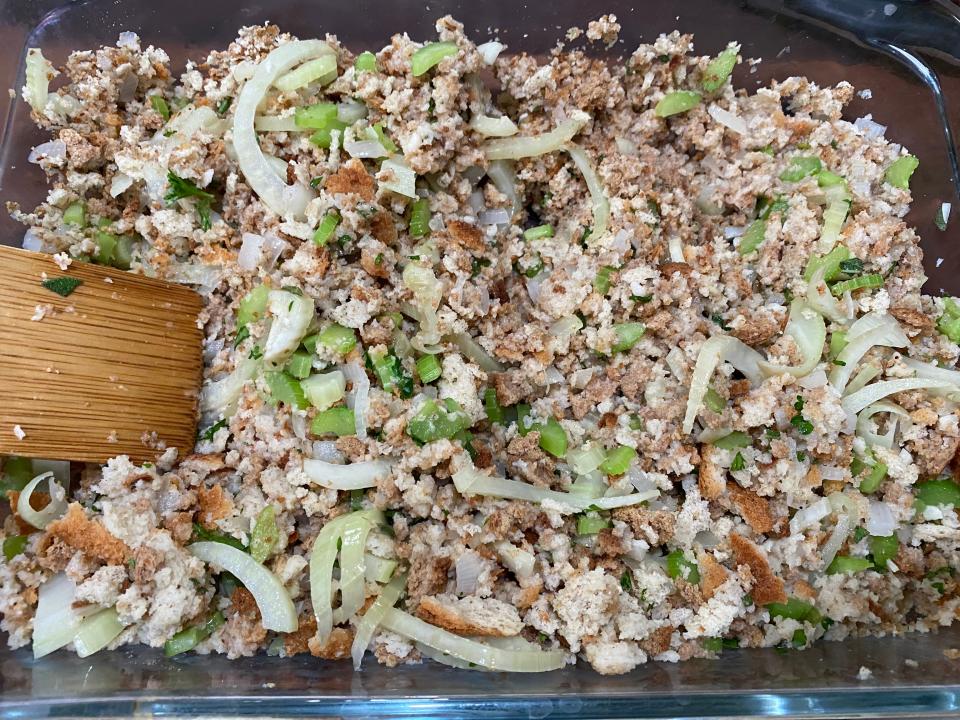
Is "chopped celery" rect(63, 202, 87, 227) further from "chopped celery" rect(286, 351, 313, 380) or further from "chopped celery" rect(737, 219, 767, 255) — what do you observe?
"chopped celery" rect(737, 219, 767, 255)

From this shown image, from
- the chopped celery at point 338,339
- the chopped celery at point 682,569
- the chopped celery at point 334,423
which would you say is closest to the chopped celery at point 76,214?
the chopped celery at point 338,339

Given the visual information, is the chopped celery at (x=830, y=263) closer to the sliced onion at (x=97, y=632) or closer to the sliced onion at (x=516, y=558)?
the sliced onion at (x=516, y=558)

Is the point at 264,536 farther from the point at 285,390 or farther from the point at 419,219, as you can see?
the point at 419,219

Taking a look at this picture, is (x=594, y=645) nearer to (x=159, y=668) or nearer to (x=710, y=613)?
(x=710, y=613)

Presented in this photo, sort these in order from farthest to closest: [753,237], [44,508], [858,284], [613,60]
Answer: [613,60] → [753,237] → [858,284] → [44,508]

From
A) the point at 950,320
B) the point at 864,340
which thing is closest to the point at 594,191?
the point at 864,340
